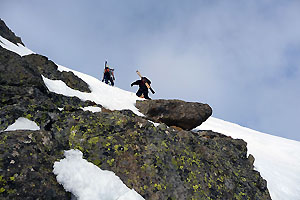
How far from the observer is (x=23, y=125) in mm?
6234

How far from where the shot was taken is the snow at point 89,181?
14.6 feet

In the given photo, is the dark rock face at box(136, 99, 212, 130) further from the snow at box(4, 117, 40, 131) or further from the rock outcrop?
the snow at box(4, 117, 40, 131)

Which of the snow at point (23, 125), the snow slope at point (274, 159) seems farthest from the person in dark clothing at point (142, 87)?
the snow at point (23, 125)

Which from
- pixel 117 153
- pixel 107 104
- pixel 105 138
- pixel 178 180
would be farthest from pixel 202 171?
pixel 107 104

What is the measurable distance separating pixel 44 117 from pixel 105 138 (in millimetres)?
2252

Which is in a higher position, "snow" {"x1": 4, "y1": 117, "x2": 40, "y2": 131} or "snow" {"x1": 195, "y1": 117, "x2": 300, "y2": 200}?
"snow" {"x1": 195, "y1": 117, "x2": 300, "y2": 200}

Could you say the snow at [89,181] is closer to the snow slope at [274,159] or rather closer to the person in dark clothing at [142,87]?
the snow slope at [274,159]

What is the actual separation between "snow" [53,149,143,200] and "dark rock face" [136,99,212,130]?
878 centimetres

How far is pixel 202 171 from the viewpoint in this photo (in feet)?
20.9

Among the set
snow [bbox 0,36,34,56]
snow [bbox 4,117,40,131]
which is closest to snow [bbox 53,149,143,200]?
snow [bbox 4,117,40,131]

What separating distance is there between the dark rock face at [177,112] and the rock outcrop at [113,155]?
5.38 meters

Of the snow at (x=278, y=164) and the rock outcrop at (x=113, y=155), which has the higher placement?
the snow at (x=278, y=164)

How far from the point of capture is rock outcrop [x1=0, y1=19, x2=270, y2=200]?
421cm

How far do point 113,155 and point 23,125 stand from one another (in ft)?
9.48
